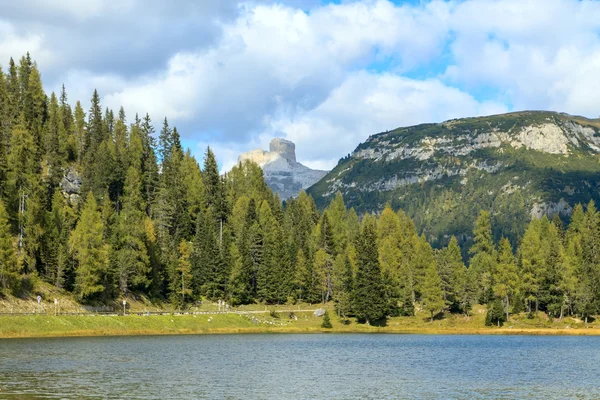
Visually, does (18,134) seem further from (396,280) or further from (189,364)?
(189,364)

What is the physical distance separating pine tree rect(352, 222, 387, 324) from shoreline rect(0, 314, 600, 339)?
3148 millimetres

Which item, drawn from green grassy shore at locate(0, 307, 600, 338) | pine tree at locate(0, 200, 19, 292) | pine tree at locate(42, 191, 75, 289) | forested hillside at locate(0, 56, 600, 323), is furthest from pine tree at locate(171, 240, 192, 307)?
pine tree at locate(0, 200, 19, 292)

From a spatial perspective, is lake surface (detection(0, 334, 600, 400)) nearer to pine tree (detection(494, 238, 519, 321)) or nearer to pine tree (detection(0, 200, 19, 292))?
pine tree (detection(0, 200, 19, 292))

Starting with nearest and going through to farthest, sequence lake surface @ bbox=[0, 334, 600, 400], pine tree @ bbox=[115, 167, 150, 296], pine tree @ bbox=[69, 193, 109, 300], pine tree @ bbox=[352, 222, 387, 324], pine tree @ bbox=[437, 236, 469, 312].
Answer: lake surface @ bbox=[0, 334, 600, 400] < pine tree @ bbox=[69, 193, 109, 300] < pine tree @ bbox=[115, 167, 150, 296] < pine tree @ bbox=[352, 222, 387, 324] < pine tree @ bbox=[437, 236, 469, 312]

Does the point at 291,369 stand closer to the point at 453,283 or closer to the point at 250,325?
the point at 250,325

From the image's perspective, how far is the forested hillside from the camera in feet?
446

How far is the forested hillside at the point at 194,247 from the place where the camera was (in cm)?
13588

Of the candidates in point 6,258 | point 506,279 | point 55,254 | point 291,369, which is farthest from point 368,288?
point 291,369

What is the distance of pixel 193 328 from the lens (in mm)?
129500

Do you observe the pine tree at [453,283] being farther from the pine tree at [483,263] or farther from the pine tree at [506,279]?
the pine tree at [506,279]

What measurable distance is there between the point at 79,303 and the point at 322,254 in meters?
65.1

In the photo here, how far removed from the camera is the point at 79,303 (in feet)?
433

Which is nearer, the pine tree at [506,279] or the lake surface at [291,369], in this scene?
the lake surface at [291,369]

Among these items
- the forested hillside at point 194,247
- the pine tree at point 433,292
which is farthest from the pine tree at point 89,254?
the pine tree at point 433,292
